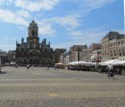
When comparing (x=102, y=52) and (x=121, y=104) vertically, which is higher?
(x=102, y=52)

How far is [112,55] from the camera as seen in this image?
120438 mm

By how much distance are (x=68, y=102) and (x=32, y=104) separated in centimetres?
152

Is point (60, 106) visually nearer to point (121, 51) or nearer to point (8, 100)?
point (8, 100)

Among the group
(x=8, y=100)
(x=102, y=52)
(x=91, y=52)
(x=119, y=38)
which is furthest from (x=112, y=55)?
(x=8, y=100)

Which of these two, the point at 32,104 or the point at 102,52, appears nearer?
the point at 32,104

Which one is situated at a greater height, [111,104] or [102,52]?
[102,52]

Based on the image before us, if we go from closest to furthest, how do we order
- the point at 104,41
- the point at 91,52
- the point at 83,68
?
the point at 83,68 < the point at 104,41 < the point at 91,52

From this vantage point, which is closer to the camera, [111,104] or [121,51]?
[111,104]

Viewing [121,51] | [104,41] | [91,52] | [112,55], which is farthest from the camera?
[91,52]

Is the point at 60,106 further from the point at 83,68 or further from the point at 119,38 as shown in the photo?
the point at 119,38

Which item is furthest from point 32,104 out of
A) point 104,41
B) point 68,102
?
point 104,41

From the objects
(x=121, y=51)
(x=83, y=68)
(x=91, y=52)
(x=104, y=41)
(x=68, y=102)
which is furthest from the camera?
(x=91, y=52)

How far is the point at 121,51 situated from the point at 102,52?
26031 mm

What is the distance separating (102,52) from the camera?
136 meters
